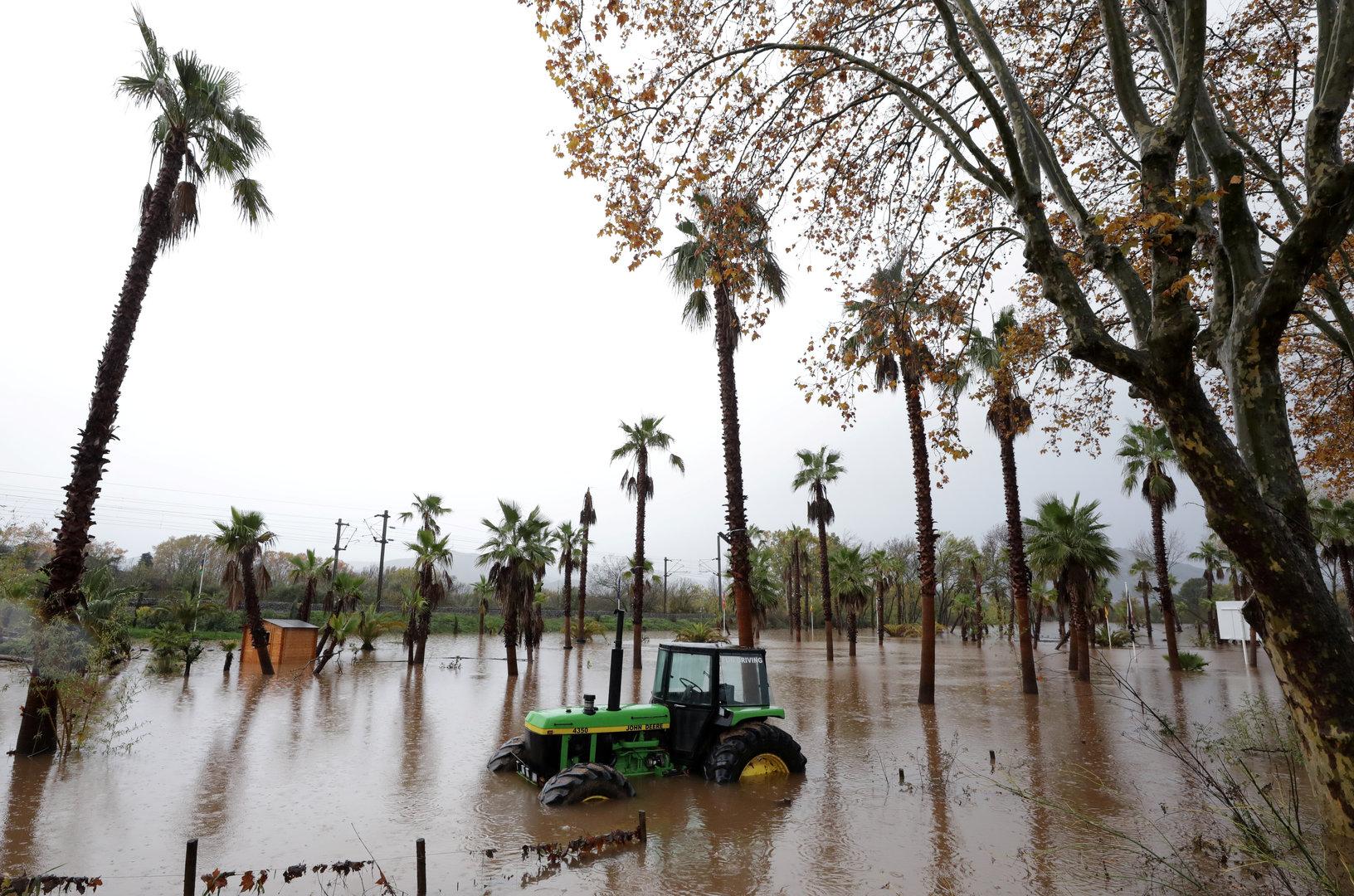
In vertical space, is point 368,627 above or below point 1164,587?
below

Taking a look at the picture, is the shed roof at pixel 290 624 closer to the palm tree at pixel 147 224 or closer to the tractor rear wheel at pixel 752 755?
the palm tree at pixel 147 224

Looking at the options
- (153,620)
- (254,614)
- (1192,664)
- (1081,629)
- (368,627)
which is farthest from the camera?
(153,620)

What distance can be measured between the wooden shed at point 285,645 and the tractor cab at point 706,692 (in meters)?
21.6

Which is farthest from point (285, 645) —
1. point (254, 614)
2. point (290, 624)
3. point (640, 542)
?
point (640, 542)

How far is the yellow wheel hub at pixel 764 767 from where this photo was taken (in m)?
9.34

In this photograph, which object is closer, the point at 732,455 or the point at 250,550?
the point at 732,455

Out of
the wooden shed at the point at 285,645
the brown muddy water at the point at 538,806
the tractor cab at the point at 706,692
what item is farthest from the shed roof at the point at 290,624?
the tractor cab at the point at 706,692

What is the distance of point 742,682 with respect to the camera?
9844 mm

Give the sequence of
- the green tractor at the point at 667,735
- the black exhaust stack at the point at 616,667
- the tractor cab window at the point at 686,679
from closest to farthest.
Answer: the black exhaust stack at the point at 616,667 → the green tractor at the point at 667,735 → the tractor cab window at the point at 686,679

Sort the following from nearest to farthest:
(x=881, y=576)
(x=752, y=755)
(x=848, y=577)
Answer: (x=752, y=755), (x=848, y=577), (x=881, y=576)

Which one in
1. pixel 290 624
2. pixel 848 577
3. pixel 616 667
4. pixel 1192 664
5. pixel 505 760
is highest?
pixel 848 577

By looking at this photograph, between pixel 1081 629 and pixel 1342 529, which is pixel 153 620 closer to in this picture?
pixel 1081 629

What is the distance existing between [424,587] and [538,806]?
21691mm

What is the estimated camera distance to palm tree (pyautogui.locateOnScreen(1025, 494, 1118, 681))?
2405 centimetres
